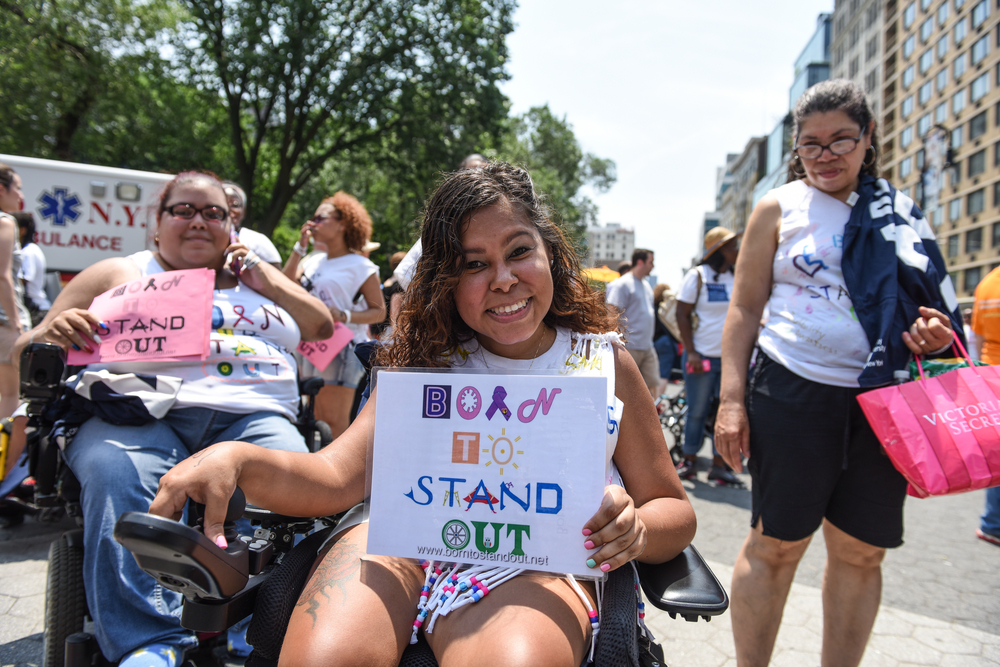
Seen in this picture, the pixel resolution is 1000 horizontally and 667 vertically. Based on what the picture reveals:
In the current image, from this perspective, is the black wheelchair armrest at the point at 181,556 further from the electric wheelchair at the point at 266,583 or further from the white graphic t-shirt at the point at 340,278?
the white graphic t-shirt at the point at 340,278

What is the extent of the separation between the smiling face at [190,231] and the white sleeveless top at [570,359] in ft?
4.54

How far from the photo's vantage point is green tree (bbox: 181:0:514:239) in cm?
1288

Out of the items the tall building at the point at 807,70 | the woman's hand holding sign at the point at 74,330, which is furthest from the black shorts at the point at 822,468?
the tall building at the point at 807,70

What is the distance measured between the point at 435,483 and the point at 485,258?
22.5 inches

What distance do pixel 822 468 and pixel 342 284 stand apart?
3.45 m

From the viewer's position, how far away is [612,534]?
3.81ft

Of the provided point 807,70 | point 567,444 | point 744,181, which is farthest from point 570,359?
point 744,181

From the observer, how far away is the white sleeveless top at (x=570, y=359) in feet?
4.98

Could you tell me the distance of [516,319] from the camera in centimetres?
149

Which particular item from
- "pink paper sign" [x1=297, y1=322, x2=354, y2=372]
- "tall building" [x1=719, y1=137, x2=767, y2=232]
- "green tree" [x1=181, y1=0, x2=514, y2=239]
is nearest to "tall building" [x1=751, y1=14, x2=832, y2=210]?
"tall building" [x1=719, y1=137, x2=767, y2=232]

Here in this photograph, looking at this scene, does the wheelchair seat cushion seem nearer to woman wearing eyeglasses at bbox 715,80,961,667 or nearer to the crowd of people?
the crowd of people

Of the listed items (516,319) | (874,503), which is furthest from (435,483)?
(874,503)

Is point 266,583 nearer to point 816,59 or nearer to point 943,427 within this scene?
point 943,427

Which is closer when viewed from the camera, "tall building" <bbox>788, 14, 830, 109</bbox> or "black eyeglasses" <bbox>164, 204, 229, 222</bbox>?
"black eyeglasses" <bbox>164, 204, 229, 222</bbox>
